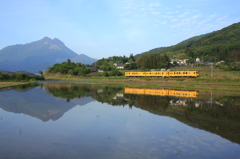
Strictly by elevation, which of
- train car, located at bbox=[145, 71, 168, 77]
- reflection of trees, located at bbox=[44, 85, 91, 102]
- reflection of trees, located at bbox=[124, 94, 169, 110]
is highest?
train car, located at bbox=[145, 71, 168, 77]

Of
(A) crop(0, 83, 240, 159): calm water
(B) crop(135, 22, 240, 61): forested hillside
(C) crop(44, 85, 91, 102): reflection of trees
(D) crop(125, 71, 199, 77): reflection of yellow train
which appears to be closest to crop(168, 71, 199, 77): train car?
(D) crop(125, 71, 199, 77): reflection of yellow train

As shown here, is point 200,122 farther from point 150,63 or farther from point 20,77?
point 150,63

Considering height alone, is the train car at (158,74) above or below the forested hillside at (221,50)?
below

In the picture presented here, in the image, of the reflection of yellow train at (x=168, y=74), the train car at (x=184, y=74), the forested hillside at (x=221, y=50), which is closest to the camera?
the train car at (x=184, y=74)

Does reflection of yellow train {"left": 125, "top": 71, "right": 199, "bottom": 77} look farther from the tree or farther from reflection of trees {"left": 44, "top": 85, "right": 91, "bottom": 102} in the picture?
reflection of trees {"left": 44, "top": 85, "right": 91, "bottom": 102}

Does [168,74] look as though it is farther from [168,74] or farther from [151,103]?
[151,103]

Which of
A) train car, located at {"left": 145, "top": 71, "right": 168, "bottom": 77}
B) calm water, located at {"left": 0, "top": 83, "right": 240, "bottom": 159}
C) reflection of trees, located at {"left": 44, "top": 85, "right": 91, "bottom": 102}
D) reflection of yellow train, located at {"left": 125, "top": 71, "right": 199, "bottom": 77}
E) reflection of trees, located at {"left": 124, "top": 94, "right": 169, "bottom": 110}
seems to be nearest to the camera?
calm water, located at {"left": 0, "top": 83, "right": 240, "bottom": 159}

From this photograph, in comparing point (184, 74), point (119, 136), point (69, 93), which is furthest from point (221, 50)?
point (119, 136)

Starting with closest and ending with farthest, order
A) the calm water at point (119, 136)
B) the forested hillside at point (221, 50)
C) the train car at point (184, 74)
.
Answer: the calm water at point (119, 136) < the train car at point (184, 74) < the forested hillside at point (221, 50)

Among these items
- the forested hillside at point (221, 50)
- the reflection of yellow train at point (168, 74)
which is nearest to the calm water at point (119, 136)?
the reflection of yellow train at point (168, 74)

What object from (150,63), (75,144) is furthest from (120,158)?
(150,63)

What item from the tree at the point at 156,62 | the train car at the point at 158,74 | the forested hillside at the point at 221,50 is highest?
the forested hillside at the point at 221,50

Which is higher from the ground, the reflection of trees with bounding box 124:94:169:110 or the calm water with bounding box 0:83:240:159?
the calm water with bounding box 0:83:240:159

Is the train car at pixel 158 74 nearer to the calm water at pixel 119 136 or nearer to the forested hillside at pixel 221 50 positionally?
the calm water at pixel 119 136
